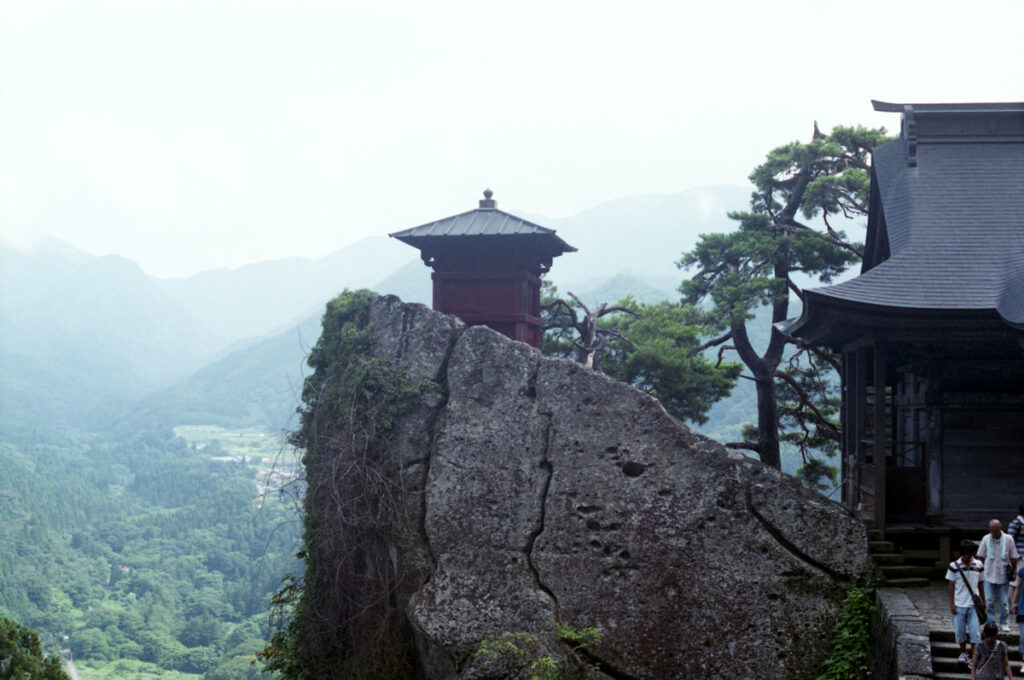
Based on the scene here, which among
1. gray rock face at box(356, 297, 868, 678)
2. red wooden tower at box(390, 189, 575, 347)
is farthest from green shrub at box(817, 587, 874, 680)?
red wooden tower at box(390, 189, 575, 347)

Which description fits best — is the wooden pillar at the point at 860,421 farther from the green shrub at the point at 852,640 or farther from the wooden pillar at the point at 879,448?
the green shrub at the point at 852,640

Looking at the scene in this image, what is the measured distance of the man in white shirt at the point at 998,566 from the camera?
8812 mm

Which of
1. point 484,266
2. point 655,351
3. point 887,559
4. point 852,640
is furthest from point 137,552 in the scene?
point 852,640

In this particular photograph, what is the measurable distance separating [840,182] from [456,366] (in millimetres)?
12058

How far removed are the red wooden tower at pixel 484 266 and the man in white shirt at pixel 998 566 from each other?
660cm

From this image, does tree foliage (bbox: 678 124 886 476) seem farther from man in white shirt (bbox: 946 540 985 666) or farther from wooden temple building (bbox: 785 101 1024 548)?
man in white shirt (bbox: 946 540 985 666)

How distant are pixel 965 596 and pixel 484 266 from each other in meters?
7.49

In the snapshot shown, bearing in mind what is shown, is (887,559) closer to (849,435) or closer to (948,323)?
(948,323)

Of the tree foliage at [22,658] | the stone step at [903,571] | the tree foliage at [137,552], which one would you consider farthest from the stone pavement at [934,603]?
the tree foliage at [137,552]

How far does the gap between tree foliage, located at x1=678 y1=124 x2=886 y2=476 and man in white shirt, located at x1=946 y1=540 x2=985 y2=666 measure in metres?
10.0

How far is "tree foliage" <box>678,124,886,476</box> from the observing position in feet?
64.1

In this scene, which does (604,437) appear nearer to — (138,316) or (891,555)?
(891,555)

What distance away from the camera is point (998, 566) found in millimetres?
8828

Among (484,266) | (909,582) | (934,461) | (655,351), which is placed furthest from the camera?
(655,351)
